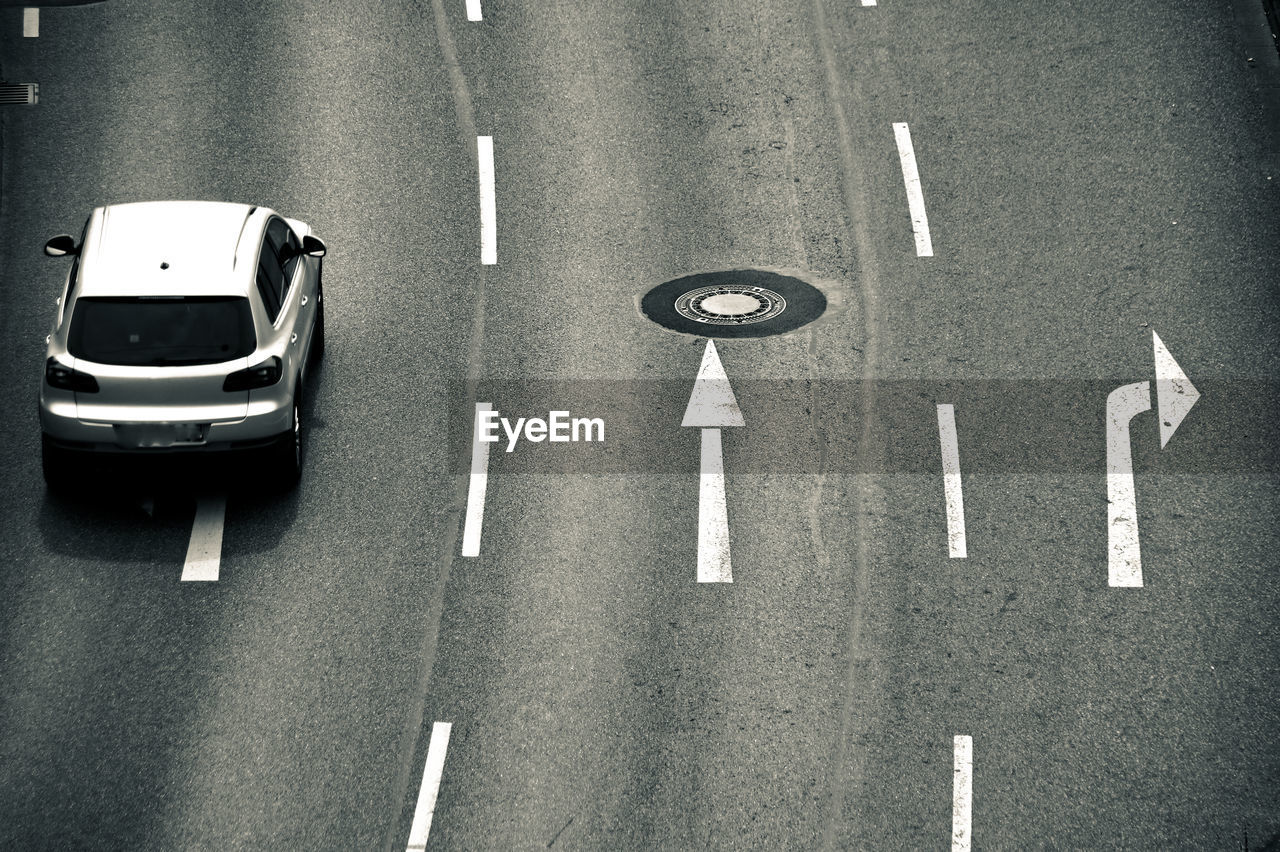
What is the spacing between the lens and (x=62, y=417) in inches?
470

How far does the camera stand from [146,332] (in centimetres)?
1196

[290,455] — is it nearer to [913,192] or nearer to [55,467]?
[55,467]

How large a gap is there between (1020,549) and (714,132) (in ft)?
23.8

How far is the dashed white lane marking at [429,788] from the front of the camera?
33.0 ft

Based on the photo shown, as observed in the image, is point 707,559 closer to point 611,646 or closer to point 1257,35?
point 611,646

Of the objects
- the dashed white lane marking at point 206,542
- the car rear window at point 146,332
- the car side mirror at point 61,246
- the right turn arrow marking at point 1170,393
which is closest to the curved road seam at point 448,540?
the dashed white lane marking at point 206,542

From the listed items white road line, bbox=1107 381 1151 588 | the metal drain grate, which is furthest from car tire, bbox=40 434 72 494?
white road line, bbox=1107 381 1151 588

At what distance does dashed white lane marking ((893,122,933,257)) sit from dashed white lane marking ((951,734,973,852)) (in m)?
6.52

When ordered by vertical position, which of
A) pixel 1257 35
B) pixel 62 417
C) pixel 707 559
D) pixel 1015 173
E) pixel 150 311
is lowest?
pixel 707 559

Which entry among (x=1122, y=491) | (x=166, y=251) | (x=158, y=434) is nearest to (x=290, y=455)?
(x=158, y=434)

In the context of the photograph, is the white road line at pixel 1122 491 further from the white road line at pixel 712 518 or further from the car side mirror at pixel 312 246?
the car side mirror at pixel 312 246

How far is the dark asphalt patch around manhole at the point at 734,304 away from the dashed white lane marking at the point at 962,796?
17.8 feet

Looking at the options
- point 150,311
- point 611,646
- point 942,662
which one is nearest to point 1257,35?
point 942,662

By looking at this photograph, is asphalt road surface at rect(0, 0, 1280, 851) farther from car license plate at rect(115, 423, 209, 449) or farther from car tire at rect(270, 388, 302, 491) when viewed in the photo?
car license plate at rect(115, 423, 209, 449)
